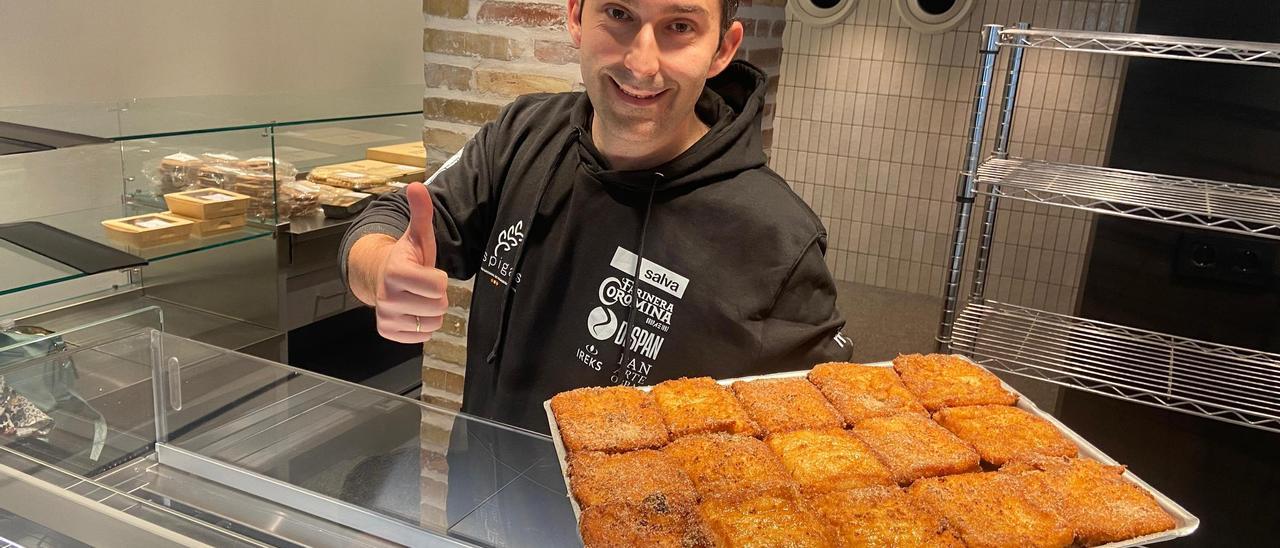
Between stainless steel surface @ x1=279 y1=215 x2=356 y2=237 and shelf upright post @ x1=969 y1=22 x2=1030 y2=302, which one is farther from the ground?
shelf upright post @ x1=969 y1=22 x2=1030 y2=302

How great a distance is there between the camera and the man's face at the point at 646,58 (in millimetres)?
1370

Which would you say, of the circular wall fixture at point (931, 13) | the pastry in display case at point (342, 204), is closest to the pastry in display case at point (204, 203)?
the pastry in display case at point (342, 204)

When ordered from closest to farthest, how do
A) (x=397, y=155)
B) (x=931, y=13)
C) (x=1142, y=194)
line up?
(x=1142, y=194)
(x=397, y=155)
(x=931, y=13)

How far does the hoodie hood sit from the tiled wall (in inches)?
165

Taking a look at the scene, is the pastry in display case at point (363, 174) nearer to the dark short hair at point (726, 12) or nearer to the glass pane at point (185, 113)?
the glass pane at point (185, 113)

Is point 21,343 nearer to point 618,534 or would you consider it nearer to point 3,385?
point 3,385

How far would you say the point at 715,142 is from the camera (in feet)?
5.04

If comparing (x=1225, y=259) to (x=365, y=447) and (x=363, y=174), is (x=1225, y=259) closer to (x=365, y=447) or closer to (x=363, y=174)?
(x=365, y=447)

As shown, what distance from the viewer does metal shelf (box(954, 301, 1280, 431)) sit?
5.61 ft

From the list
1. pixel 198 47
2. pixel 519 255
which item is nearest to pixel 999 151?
pixel 519 255

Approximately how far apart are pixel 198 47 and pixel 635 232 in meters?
2.29

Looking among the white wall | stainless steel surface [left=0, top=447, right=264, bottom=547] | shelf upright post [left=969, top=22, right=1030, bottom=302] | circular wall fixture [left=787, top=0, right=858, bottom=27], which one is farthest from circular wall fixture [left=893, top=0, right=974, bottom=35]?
stainless steel surface [left=0, top=447, right=264, bottom=547]

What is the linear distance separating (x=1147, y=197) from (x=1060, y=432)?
106 centimetres

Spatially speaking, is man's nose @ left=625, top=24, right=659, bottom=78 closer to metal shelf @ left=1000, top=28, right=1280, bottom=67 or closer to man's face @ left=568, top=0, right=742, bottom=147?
man's face @ left=568, top=0, right=742, bottom=147
